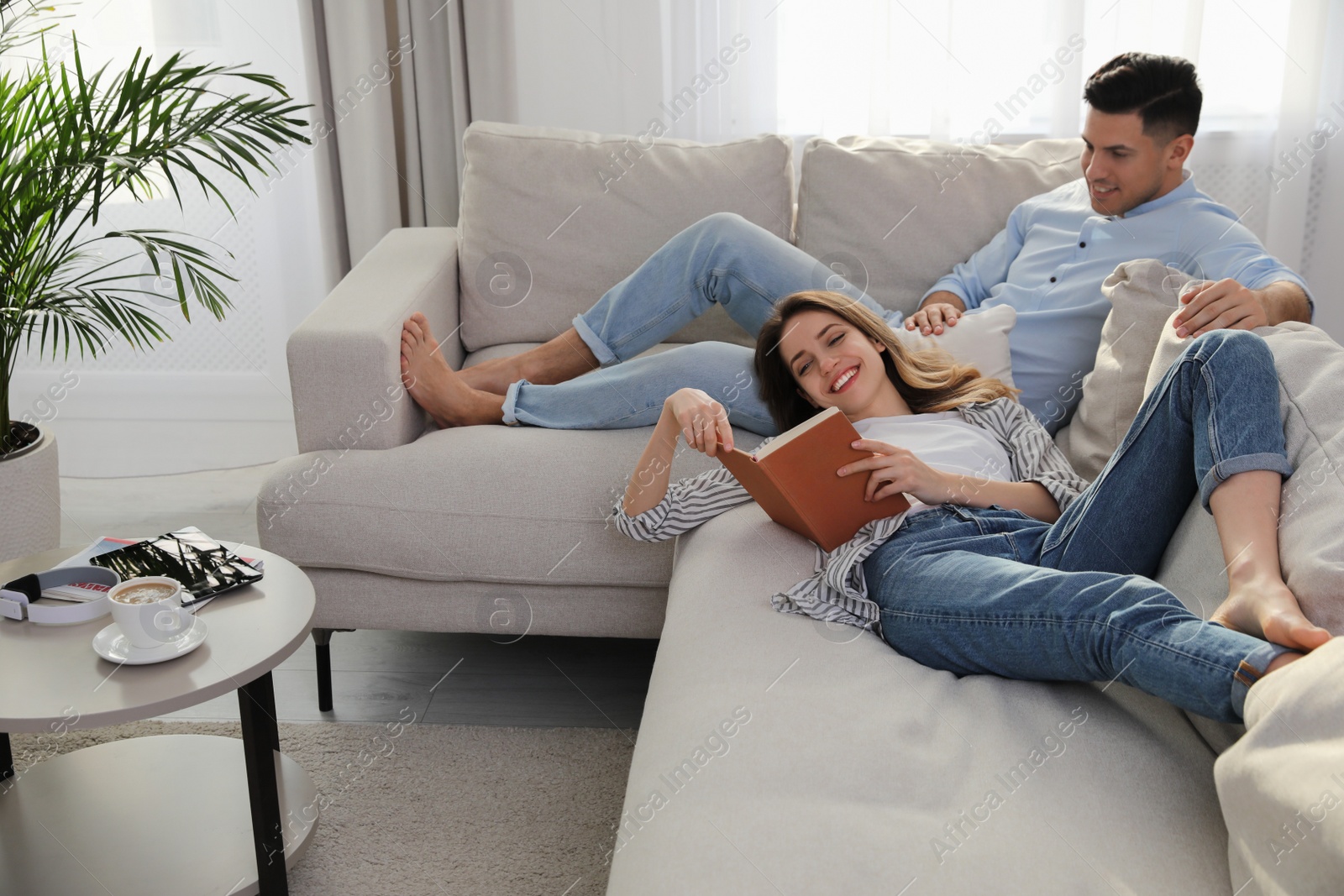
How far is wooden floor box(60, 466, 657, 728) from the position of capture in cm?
173

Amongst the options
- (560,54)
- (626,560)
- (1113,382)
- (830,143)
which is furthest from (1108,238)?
(560,54)

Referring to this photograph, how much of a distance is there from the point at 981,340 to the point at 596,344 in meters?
0.69

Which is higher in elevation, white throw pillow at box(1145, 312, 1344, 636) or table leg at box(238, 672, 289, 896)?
white throw pillow at box(1145, 312, 1344, 636)

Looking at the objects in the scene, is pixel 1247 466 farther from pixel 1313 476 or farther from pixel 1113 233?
pixel 1113 233

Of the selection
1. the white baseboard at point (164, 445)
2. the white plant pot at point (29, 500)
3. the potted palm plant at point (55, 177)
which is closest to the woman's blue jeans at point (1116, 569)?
the potted palm plant at point (55, 177)

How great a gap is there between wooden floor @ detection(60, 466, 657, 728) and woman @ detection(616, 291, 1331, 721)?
411mm

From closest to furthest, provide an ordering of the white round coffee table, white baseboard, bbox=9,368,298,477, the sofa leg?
Answer: the white round coffee table < the sofa leg < white baseboard, bbox=9,368,298,477

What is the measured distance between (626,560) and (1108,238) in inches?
40.3

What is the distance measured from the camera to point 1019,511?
141 centimetres

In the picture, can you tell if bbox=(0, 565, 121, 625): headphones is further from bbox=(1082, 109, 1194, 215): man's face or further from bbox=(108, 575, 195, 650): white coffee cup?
bbox=(1082, 109, 1194, 215): man's face

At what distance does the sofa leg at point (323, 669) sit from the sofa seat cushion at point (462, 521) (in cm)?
12

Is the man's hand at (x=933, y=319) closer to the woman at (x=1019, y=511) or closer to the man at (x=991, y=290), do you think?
the man at (x=991, y=290)

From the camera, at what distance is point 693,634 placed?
1.25 metres

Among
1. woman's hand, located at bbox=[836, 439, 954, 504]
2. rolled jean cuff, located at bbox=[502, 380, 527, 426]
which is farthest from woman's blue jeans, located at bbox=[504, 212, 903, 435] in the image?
woman's hand, located at bbox=[836, 439, 954, 504]
